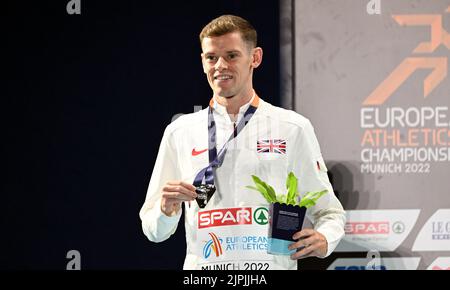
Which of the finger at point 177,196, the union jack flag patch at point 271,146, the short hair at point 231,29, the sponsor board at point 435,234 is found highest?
the short hair at point 231,29

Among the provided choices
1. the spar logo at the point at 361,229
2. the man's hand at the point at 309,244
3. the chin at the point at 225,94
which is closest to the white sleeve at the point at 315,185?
the man's hand at the point at 309,244

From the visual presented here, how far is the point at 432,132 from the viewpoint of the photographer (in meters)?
3.87

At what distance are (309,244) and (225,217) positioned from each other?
40cm

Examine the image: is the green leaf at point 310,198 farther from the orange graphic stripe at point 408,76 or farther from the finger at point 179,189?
the orange graphic stripe at point 408,76

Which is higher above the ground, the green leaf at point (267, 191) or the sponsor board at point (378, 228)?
the green leaf at point (267, 191)

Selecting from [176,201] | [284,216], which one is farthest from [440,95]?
[176,201]

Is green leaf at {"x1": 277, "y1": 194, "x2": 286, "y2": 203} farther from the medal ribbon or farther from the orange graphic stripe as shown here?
the orange graphic stripe

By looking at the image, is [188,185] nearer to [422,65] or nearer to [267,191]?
[267,191]

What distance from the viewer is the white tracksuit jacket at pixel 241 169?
128 inches

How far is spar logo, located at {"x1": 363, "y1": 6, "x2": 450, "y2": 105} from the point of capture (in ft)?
12.9

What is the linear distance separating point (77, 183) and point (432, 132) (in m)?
1.93

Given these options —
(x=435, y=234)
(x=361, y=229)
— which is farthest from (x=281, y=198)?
(x=435, y=234)

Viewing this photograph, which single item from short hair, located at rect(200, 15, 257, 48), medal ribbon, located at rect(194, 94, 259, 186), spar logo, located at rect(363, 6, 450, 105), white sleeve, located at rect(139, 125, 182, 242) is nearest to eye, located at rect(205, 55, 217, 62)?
short hair, located at rect(200, 15, 257, 48)

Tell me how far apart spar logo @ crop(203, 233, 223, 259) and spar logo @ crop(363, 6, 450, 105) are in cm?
125
